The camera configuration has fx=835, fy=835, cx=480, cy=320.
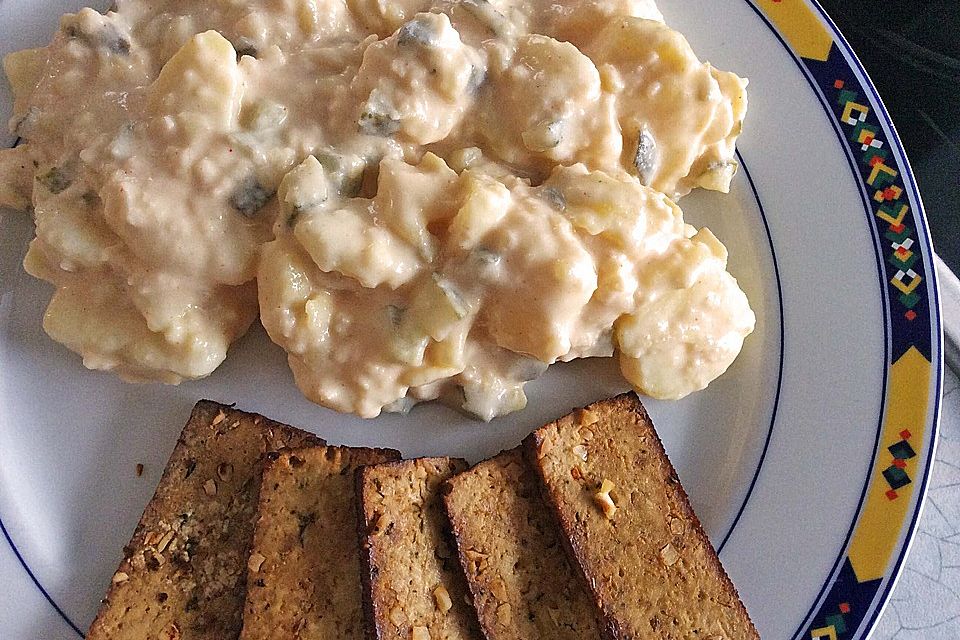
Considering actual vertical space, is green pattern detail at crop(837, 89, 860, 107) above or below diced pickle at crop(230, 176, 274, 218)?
above

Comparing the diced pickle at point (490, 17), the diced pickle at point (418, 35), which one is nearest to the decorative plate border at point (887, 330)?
the diced pickle at point (490, 17)

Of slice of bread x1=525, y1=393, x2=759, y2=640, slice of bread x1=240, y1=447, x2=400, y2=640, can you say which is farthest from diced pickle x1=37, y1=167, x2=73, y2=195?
slice of bread x1=525, y1=393, x2=759, y2=640

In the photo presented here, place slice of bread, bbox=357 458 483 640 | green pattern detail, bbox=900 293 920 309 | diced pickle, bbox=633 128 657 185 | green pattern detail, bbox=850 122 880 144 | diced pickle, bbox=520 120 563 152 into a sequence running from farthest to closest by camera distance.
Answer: green pattern detail, bbox=850 122 880 144
green pattern detail, bbox=900 293 920 309
diced pickle, bbox=633 128 657 185
diced pickle, bbox=520 120 563 152
slice of bread, bbox=357 458 483 640

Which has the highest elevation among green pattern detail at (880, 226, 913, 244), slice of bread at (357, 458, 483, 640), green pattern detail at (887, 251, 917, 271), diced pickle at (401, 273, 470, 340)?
green pattern detail at (880, 226, 913, 244)

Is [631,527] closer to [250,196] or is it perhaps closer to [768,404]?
[768,404]

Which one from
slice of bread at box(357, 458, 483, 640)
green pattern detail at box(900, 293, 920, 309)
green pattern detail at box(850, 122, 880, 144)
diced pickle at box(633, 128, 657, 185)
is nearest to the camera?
slice of bread at box(357, 458, 483, 640)

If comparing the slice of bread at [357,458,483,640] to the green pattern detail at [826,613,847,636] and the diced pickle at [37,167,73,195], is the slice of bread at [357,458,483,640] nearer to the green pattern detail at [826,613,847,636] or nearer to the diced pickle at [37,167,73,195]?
the green pattern detail at [826,613,847,636]

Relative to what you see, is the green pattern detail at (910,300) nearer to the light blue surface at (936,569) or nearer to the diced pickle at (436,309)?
the light blue surface at (936,569)

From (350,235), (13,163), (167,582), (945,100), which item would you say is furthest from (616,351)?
(13,163)
